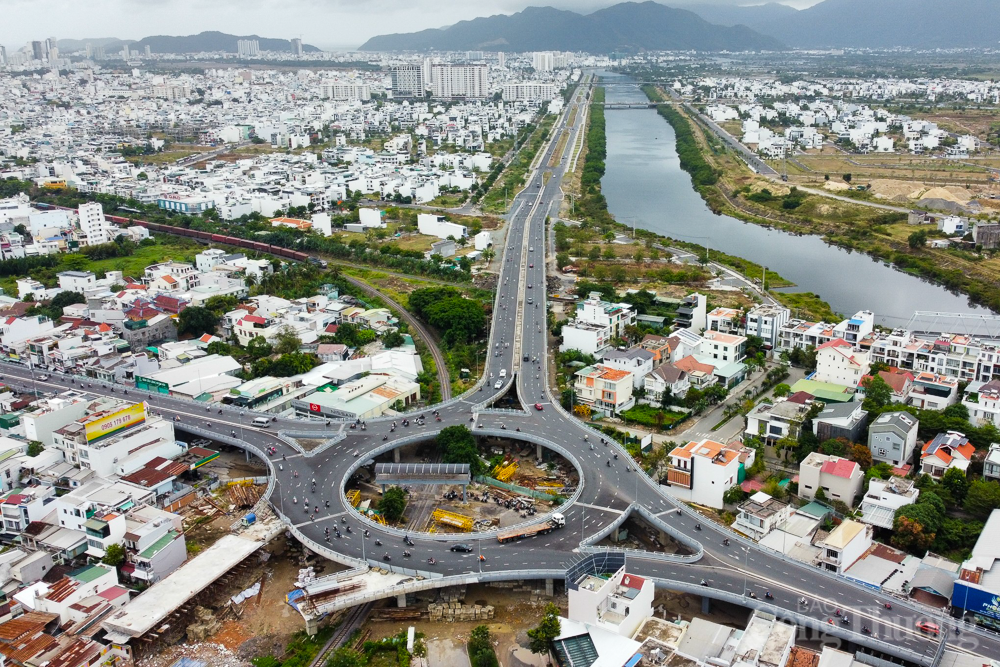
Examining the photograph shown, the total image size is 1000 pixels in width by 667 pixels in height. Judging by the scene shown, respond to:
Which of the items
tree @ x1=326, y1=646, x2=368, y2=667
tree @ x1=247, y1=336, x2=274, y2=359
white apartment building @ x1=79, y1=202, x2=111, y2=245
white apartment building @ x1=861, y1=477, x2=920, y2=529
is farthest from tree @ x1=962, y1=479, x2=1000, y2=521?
white apartment building @ x1=79, y1=202, x2=111, y2=245

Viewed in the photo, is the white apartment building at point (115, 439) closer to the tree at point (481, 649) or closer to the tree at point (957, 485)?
the tree at point (481, 649)

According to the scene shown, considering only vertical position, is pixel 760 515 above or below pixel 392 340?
below

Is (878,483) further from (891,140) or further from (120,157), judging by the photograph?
(120,157)

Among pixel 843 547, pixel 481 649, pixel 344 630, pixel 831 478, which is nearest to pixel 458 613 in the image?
pixel 481 649

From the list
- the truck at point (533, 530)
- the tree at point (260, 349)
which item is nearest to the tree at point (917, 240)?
the tree at point (260, 349)

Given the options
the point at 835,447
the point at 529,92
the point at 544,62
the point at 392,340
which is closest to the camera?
the point at 835,447

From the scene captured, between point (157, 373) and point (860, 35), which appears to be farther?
point (860, 35)

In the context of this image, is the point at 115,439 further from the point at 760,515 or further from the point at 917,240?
the point at 917,240

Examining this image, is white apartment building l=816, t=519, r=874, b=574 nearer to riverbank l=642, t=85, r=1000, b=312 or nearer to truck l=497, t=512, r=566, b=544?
truck l=497, t=512, r=566, b=544

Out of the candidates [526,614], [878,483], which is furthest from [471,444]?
[878,483]
